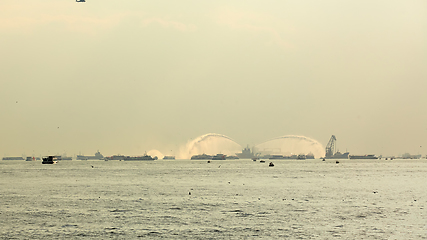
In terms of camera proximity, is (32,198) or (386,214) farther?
(32,198)

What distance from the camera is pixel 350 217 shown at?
2275 inches

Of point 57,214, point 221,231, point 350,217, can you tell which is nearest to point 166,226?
point 221,231

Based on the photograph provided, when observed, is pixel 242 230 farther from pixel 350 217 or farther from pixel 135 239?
pixel 350 217

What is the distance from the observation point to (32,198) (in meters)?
84.2

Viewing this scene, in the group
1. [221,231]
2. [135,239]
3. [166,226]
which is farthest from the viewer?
[166,226]

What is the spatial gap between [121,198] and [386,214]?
149 feet

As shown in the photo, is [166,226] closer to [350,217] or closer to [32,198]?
[350,217]

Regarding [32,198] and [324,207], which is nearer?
[324,207]

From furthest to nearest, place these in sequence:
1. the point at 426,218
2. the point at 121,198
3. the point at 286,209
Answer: the point at 121,198
the point at 286,209
the point at 426,218

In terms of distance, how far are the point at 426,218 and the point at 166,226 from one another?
3167cm

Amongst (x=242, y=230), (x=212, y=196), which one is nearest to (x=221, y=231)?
(x=242, y=230)

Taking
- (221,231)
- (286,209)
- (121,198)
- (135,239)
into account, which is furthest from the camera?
(121,198)

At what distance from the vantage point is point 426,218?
5597 cm

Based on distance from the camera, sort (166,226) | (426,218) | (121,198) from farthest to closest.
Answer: (121,198) < (426,218) < (166,226)
